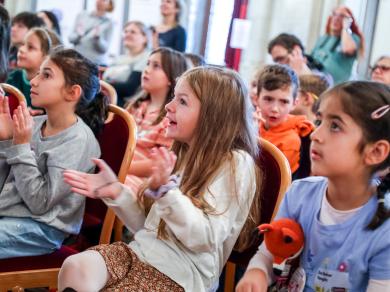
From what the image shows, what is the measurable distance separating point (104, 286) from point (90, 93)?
775 mm

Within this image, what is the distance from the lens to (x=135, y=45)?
469 cm

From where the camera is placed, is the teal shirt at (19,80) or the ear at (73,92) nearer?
the ear at (73,92)

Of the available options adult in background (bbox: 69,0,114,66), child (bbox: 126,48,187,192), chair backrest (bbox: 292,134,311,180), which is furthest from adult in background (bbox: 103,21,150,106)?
Result: chair backrest (bbox: 292,134,311,180)

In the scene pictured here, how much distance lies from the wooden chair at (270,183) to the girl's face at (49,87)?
72 centimetres

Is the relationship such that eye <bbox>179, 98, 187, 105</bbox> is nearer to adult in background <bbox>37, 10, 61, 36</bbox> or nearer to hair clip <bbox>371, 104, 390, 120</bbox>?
hair clip <bbox>371, 104, 390, 120</bbox>

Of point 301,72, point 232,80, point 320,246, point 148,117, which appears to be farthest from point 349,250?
point 301,72

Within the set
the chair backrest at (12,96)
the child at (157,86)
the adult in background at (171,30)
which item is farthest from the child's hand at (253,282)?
the adult in background at (171,30)

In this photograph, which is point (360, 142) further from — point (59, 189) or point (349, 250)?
point (59, 189)

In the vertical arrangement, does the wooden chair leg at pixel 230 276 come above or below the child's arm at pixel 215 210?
below

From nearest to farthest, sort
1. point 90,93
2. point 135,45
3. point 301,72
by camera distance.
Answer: point 90,93
point 301,72
point 135,45

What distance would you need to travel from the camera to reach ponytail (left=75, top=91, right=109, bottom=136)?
6.69ft

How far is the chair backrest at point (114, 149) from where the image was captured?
1869 millimetres

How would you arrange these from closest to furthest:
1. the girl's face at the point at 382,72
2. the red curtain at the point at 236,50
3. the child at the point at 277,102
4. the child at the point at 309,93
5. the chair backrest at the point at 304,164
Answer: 1. the chair backrest at the point at 304,164
2. the child at the point at 277,102
3. the child at the point at 309,93
4. the girl's face at the point at 382,72
5. the red curtain at the point at 236,50

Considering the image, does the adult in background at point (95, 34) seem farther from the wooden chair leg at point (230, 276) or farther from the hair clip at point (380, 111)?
the hair clip at point (380, 111)
